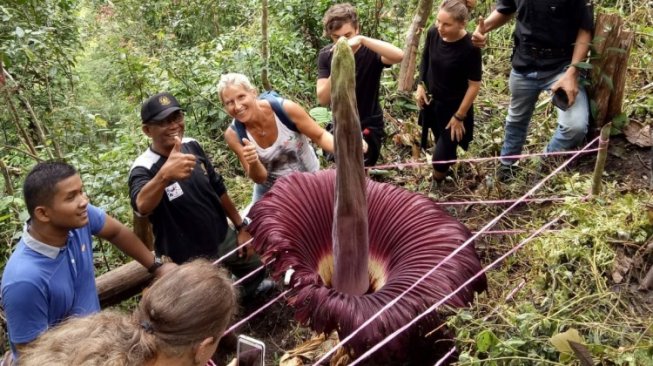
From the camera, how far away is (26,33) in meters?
2.88

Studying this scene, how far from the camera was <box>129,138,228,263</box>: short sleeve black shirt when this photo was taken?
81.8 inches

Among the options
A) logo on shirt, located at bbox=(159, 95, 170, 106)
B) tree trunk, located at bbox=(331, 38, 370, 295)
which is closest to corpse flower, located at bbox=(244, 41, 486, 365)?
tree trunk, located at bbox=(331, 38, 370, 295)

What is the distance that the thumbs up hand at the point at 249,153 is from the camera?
7.02 feet

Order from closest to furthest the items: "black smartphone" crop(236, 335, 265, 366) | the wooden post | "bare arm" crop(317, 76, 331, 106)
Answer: "black smartphone" crop(236, 335, 265, 366), the wooden post, "bare arm" crop(317, 76, 331, 106)

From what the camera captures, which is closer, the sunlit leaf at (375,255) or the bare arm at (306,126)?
the sunlit leaf at (375,255)

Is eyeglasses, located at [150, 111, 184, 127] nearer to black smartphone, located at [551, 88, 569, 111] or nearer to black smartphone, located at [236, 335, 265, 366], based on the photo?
black smartphone, located at [236, 335, 265, 366]

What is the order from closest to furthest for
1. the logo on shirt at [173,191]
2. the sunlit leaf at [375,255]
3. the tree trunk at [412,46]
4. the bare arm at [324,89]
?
1. the sunlit leaf at [375,255]
2. the logo on shirt at [173,191]
3. the bare arm at [324,89]
4. the tree trunk at [412,46]

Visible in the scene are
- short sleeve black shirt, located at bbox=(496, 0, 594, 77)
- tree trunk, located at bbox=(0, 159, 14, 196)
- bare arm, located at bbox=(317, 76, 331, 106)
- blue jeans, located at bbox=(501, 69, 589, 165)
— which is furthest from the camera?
tree trunk, located at bbox=(0, 159, 14, 196)

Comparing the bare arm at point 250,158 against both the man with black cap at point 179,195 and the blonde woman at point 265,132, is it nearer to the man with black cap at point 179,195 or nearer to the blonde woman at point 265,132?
the blonde woman at point 265,132

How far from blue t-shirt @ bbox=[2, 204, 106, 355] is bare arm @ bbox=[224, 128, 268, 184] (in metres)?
0.70

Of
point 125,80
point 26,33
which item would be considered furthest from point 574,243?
point 125,80

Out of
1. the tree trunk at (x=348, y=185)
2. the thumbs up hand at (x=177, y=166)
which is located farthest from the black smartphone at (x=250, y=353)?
the thumbs up hand at (x=177, y=166)

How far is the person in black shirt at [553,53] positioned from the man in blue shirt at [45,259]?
73.9 inches

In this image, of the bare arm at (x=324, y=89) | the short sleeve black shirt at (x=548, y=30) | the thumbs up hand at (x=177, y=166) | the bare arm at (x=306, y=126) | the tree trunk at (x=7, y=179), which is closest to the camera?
the thumbs up hand at (x=177, y=166)
